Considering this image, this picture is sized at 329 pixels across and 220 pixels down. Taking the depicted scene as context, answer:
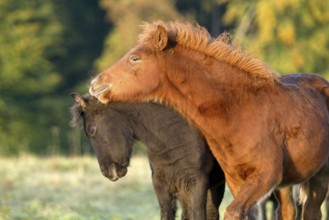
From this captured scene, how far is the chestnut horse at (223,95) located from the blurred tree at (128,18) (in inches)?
1332

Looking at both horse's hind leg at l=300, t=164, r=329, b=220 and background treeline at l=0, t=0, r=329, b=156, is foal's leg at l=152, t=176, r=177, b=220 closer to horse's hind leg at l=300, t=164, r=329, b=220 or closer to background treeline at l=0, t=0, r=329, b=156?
horse's hind leg at l=300, t=164, r=329, b=220

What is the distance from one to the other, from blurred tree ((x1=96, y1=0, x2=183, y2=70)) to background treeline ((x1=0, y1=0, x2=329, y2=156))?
4 centimetres

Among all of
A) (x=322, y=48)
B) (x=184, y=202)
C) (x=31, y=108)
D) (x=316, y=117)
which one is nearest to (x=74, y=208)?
(x=184, y=202)

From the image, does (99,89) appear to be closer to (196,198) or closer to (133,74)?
(133,74)

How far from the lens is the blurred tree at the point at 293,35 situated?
1556 inches

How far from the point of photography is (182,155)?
10609 mm

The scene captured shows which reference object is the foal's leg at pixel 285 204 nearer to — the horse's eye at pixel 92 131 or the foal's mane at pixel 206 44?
the foal's mane at pixel 206 44

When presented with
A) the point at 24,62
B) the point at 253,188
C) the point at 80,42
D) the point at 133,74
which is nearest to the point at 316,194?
the point at 253,188

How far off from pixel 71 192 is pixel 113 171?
7336mm

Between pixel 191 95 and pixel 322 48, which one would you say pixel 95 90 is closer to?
pixel 191 95

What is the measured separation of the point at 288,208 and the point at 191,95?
6.56 ft

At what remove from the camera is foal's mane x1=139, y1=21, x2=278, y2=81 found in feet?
30.0

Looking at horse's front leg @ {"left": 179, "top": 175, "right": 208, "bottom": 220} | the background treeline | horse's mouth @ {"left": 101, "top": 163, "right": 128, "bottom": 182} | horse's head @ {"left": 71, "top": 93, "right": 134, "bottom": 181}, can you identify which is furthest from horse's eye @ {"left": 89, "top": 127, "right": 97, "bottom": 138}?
the background treeline

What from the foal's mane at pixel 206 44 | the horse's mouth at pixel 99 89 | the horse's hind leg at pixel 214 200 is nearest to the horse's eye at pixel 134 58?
the foal's mane at pixel 206 44
